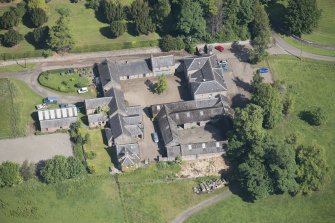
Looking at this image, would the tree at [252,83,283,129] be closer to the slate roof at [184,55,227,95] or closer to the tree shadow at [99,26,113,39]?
the slate roof at [184,55,227,95]

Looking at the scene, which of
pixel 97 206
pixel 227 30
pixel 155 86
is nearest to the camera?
pixel 97 206

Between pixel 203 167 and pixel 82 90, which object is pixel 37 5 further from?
pixel 203 167

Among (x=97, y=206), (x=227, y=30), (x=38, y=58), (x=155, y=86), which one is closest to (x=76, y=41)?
(x=38, y=58)

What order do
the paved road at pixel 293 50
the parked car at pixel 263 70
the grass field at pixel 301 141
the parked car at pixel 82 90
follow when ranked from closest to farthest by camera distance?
1. the grass field at pixel 301 141
2. the parked car at pixel 82 90
3. the parked car at pixel 263 70
4. the paved road at pixel 293 50

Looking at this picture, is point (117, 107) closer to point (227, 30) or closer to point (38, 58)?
point (38, 58)

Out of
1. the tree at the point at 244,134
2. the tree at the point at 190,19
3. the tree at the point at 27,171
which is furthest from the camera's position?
the tree at the point at 190,19

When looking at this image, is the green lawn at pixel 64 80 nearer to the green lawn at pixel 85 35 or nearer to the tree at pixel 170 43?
the green lawn at pixel 85 35

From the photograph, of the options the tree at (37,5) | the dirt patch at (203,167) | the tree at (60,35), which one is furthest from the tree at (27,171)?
the tree at (37,5)
